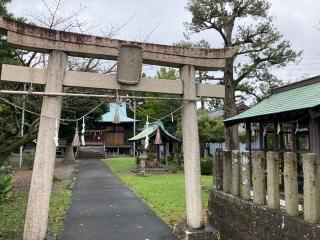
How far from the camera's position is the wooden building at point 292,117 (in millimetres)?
9070

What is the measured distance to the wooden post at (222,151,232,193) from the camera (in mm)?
8086

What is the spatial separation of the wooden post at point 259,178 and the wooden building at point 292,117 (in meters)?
2.16

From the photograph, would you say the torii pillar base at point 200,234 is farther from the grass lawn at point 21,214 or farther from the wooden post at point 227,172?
the grass lawn at point 21,214

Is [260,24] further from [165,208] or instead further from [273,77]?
[165,208]

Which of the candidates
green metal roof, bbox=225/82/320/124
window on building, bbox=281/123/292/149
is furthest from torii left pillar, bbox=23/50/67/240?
window on building, bbox=281/123/292/149

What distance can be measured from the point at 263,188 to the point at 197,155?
1.65 metres

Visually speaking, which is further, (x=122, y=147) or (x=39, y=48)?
(x=122, y=147)

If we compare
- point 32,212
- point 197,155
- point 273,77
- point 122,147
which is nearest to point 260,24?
point 273,77

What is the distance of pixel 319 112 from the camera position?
8023mm

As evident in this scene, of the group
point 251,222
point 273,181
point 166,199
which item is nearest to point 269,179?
point 273,181

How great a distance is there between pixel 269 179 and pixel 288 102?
14.9 ft

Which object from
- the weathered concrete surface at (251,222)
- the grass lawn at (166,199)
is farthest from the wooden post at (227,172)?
the grass lawn at (166,199)

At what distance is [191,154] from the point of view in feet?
25.5

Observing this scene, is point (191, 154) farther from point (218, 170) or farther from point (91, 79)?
point (91, 79)
